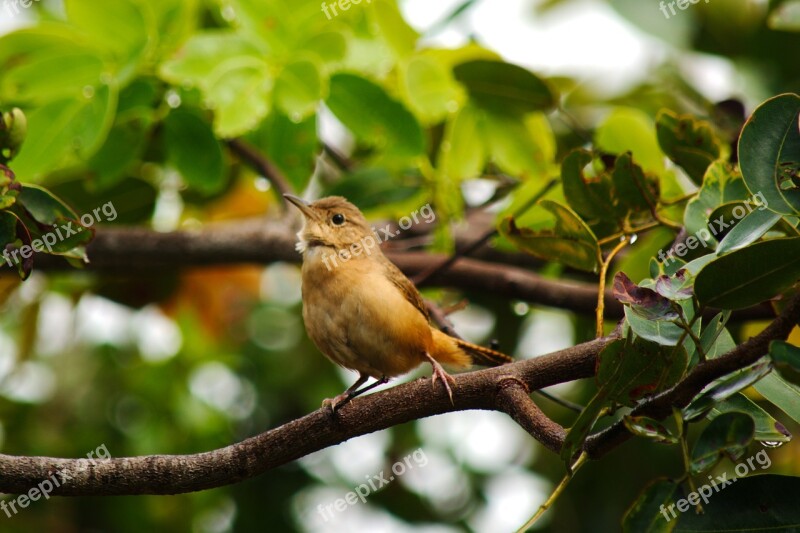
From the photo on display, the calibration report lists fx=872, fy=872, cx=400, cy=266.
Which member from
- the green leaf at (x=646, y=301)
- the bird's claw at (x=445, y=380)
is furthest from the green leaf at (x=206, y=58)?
the green leaf at (x=646, y=301)

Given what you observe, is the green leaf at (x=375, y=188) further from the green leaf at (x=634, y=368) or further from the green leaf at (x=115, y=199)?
the green leaf at (x=634, y=368)

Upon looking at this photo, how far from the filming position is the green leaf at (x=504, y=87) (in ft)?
14.3

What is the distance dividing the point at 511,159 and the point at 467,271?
2.40ft

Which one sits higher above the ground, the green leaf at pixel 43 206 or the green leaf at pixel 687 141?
the green leaf at pixel 43 206

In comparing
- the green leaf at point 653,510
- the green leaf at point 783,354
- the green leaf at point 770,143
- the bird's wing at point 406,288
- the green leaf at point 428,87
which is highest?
the green leaf at point 770,143

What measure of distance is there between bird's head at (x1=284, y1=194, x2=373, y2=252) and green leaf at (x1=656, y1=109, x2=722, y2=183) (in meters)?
1.70

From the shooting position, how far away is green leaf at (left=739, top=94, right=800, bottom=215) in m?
2.30

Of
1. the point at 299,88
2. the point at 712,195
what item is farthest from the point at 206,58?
the point at 712,195

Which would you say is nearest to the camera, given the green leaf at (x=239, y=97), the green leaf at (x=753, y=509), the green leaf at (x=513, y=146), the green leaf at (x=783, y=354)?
the green leaf at (x=783, y=354)

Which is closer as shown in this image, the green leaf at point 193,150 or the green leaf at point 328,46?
the green leaf at point 328,46

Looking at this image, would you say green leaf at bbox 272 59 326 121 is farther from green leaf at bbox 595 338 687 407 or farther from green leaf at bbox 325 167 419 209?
green leaf at bbox 595 338 687 407

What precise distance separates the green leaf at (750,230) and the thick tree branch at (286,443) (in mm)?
577

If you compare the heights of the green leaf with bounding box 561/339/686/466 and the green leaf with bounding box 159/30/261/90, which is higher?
the green leaf with bounding box 159/30/261/90

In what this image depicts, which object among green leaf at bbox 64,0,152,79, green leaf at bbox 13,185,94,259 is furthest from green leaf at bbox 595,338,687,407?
green leaf at bbox 64,0,152,79
